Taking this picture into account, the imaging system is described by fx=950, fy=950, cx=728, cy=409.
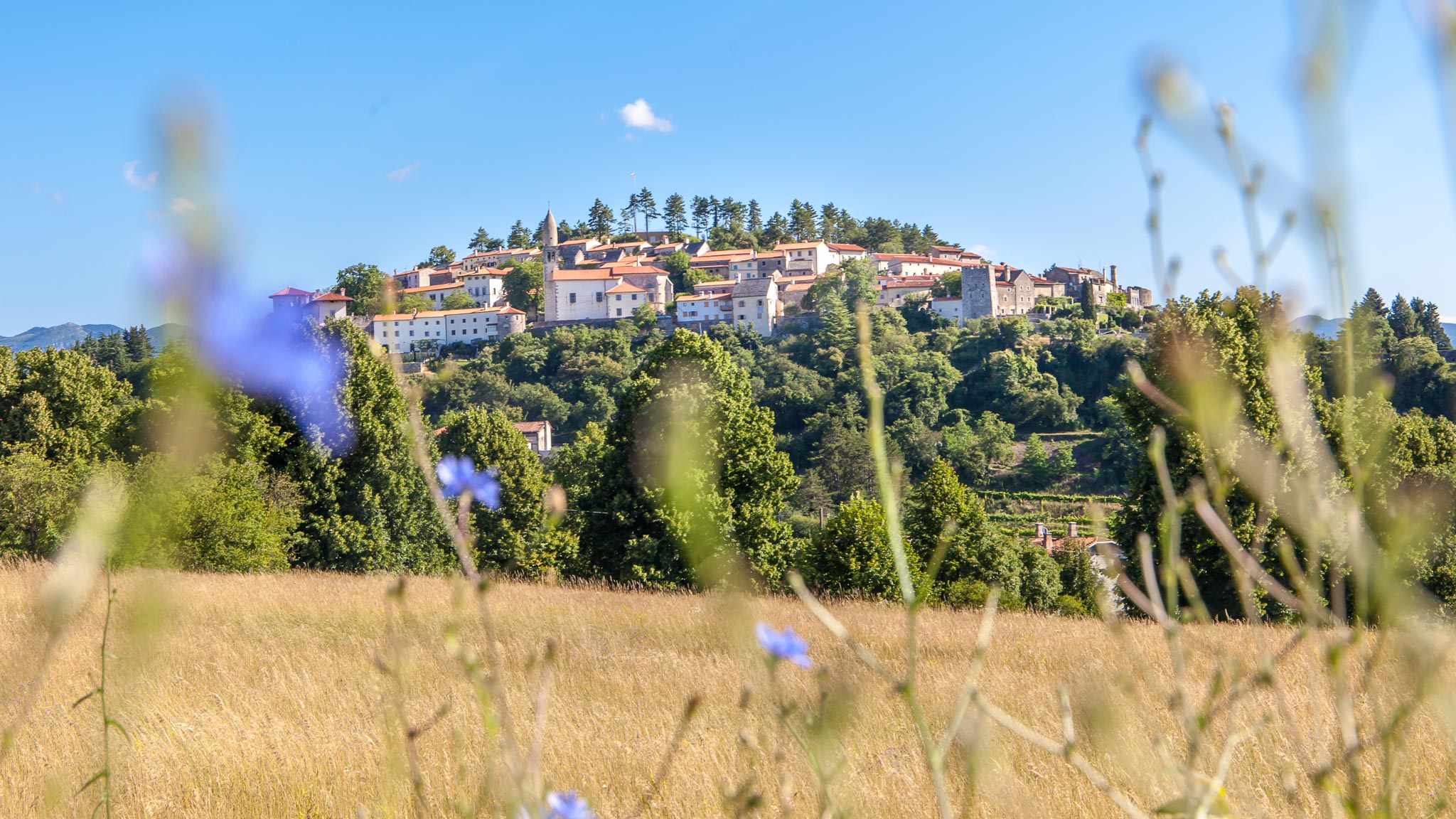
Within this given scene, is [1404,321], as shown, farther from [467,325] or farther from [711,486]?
[467,325]

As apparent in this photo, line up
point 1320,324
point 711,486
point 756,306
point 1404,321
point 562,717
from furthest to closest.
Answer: point 756,306
point 1404,321
point 711,486
point 562,717
point 1320,324

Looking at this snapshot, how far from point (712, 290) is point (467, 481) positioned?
283ft

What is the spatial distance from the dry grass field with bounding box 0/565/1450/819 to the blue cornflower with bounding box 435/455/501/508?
164mm

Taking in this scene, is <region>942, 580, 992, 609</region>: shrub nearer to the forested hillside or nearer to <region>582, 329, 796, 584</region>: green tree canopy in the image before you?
the forested hillside

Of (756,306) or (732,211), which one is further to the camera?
(732,211)

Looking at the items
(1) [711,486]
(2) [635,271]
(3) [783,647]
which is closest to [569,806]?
(3) [783,647]

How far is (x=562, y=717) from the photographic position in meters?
4.59

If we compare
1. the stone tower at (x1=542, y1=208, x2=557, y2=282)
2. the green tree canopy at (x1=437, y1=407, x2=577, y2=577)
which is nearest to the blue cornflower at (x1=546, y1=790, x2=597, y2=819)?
the green tree canopy at (x1=437, y1=407, x2=577, y2=577)

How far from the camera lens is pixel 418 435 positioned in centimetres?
98

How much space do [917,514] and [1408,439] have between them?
34.9ft

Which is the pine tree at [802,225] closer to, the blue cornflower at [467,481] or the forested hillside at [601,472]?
the forested hillside at [601,472]

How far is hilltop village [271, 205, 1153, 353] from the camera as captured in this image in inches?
3167

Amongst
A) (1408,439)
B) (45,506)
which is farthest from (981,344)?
(45,506)

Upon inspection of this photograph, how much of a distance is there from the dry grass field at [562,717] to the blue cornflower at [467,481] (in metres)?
0.16
